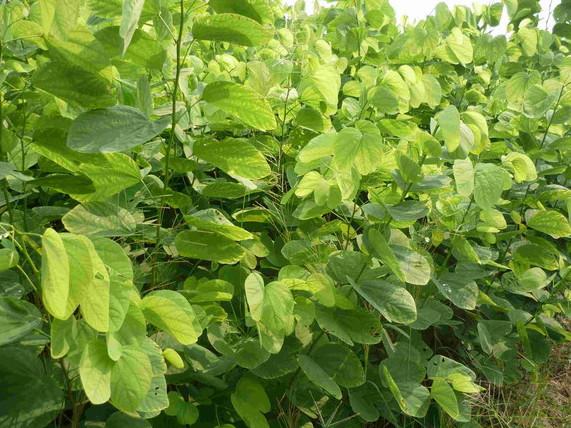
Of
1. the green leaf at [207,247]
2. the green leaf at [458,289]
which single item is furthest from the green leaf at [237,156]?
the green leaf at [458,289]

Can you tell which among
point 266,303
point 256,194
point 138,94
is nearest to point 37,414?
point 266,303

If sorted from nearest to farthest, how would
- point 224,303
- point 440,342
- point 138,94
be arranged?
1. point 138,94
2. point 224,303
3. point 440,342

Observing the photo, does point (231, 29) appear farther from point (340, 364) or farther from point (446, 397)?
point (446, 397)

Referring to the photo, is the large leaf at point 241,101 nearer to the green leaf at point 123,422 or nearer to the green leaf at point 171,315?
the green leaf at point 171,315

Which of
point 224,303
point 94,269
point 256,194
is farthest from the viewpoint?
point 256,194

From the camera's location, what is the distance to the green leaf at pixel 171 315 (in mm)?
912

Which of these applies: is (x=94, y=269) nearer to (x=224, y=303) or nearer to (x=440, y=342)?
(x=224, y=303)

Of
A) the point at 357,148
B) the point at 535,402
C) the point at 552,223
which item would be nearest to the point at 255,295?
the point at 357,148

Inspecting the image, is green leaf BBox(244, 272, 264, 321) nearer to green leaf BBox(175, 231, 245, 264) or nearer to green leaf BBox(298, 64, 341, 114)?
green leaf BBox(175, 231, 245, 264)

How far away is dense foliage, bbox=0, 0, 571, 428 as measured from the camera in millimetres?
895

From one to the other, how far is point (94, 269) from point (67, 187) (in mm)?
385

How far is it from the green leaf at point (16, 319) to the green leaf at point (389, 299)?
1.92ft

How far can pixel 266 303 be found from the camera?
1083 millimetres

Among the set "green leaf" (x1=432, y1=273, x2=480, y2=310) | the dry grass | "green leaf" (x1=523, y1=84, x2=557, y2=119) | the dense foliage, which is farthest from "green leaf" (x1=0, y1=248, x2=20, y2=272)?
"green leaf" (x1=523, y1=84, x2=557, y2=119)
